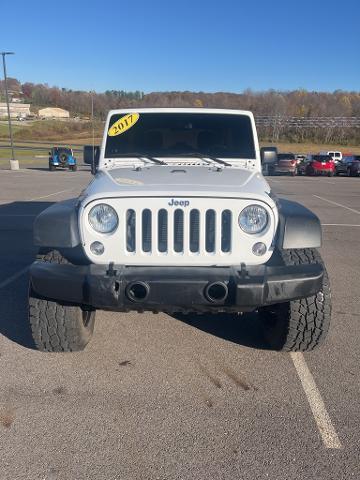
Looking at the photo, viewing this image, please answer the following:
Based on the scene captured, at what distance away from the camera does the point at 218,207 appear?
341 centimetres

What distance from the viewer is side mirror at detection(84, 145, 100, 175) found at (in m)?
5.43

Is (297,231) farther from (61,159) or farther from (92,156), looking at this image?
(61,159)

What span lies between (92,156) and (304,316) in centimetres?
306

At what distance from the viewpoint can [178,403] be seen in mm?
3301

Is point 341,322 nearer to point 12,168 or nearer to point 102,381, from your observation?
point 102,381

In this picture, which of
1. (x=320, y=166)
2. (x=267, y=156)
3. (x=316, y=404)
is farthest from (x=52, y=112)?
(x=316, y=404)

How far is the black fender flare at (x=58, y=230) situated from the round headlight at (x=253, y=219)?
3.78ft

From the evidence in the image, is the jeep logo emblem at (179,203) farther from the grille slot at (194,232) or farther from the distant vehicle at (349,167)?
the distant vehicle at (349,167)

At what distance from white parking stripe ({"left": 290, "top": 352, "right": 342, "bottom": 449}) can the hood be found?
4.27 ft

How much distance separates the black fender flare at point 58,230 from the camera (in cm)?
353

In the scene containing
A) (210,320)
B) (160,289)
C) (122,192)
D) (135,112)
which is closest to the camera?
A: (160,289)

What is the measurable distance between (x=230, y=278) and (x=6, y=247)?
5658 millimetres

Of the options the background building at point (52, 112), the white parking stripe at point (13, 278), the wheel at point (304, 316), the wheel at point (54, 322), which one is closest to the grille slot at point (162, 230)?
the wheel at point (54, 322)

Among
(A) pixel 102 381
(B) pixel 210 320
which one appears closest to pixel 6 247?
(B) pixel 210 320
